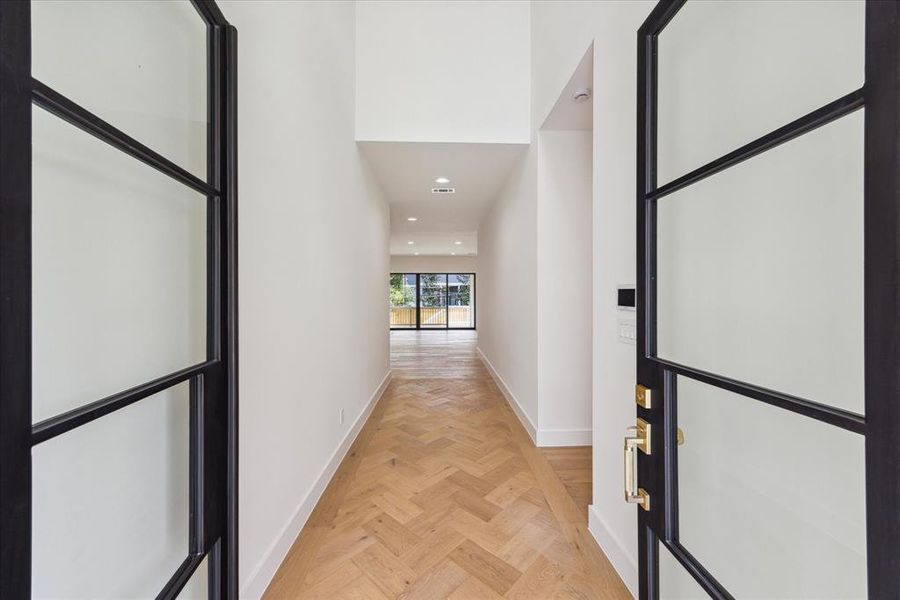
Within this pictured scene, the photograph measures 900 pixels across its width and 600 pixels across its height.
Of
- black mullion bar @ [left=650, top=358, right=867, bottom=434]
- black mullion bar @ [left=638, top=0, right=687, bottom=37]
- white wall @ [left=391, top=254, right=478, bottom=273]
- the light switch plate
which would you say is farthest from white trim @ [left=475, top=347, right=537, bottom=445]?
white wall @ [left=391, top=254, right=478, bottom=273]

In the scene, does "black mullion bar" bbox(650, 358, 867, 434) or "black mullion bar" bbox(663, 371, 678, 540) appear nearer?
"black mullion bar" bbox(650, 358, 867, 434)

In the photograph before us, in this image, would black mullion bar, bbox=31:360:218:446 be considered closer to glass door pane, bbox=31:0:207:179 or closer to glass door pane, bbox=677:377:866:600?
glass door pane, bbox=31:0:207:179

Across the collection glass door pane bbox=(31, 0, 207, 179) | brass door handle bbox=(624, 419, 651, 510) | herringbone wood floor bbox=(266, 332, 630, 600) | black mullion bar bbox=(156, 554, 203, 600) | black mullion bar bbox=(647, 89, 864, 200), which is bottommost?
herringbone wood floor bbox=(266, 332, 630, 600)

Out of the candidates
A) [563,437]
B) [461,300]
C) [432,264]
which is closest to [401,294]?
[432,264]

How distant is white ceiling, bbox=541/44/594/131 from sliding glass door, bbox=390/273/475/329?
32.6 feet

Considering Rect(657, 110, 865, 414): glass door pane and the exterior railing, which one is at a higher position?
Rect(657, 110, 865, 414): glass door pane

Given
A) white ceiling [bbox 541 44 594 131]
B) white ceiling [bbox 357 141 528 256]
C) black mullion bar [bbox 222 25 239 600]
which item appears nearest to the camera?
black mullion bar [bbox 222 25 239 600]

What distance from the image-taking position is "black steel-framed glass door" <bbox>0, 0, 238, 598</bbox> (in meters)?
0.53

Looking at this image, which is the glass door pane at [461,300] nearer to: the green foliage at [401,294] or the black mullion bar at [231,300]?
the green foliage at [401,294]

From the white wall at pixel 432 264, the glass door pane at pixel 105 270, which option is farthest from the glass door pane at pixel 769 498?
the white wall at pixel 432 264

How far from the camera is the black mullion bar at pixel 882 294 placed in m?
0.49

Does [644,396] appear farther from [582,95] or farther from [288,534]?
[582,95]

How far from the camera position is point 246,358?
128 cm

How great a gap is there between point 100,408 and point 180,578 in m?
0.53
